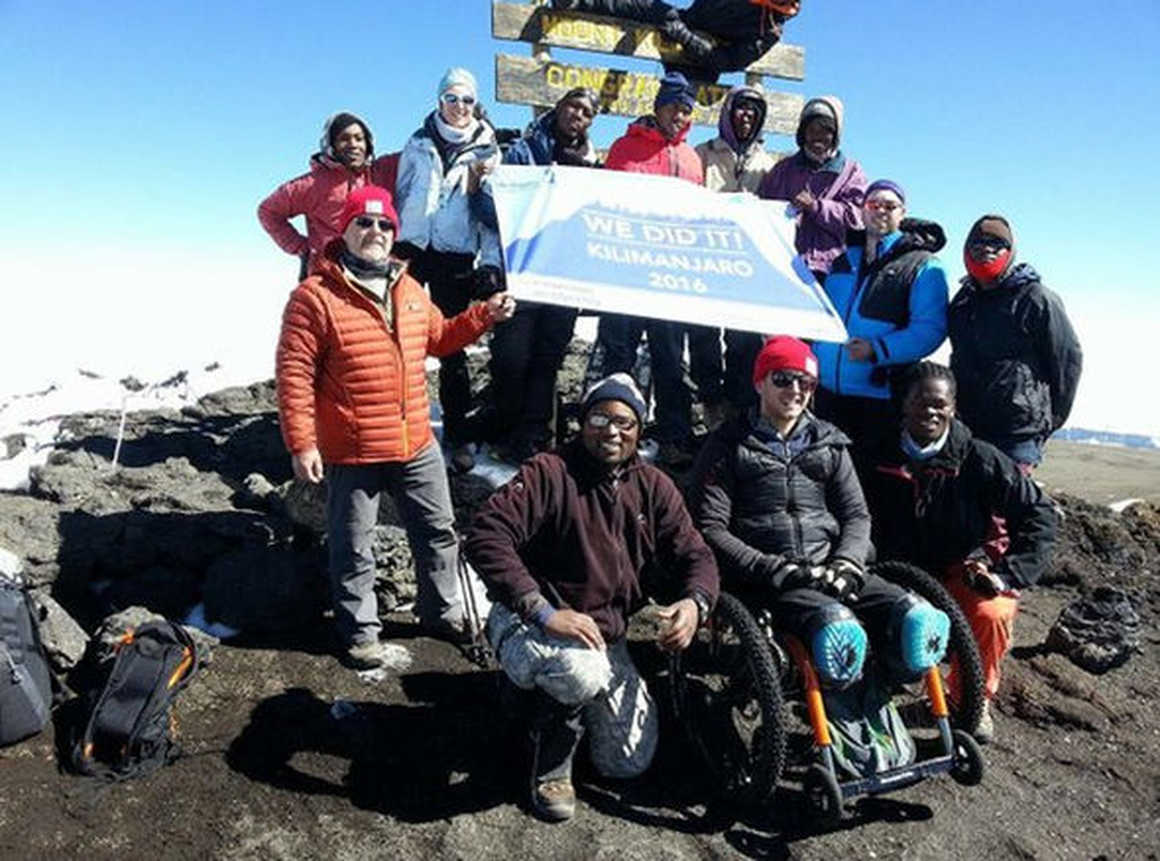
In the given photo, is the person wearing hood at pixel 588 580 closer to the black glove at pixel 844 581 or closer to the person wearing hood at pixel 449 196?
the black glove at pixel 844 581

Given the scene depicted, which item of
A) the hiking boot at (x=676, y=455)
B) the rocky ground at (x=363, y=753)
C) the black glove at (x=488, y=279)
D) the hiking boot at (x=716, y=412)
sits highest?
the black glove at (x=488, y=279)

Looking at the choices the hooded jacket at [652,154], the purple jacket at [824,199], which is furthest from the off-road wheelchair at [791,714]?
the hooded jacket at [652,154]

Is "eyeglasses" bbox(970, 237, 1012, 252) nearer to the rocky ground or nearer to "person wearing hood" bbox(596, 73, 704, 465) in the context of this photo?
"person wearing hood" bbox(596, 73, 704, 465)

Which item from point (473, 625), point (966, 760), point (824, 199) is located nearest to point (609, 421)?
point (473, 625)

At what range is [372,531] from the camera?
480 centimetres

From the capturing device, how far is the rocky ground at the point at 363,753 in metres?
3.49

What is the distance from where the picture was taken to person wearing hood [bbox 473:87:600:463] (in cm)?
604

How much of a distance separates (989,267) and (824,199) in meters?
1.38

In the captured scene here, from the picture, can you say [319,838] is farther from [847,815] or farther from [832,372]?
[832,372]

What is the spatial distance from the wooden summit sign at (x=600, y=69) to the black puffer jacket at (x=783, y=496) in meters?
5.23

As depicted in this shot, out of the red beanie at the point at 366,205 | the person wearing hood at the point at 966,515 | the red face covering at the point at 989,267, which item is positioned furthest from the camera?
the red face covering at the point at 989,267

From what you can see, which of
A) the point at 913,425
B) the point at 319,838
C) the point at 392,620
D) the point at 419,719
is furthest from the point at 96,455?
the point at 913,425

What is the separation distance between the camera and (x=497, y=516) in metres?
3.79

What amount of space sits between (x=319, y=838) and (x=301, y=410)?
2.11 meters
